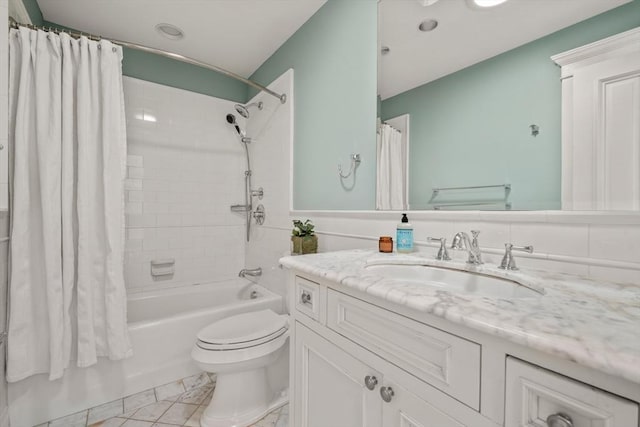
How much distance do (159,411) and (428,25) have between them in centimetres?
233

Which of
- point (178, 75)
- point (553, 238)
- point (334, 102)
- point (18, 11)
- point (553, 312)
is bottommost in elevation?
point (553, 312)

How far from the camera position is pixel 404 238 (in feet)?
3.81

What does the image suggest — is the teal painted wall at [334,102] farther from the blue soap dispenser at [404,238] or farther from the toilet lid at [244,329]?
the toilet lid at [244,329]

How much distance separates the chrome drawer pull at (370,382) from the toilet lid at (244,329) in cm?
84

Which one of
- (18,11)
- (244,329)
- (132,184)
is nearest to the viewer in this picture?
(18,11)

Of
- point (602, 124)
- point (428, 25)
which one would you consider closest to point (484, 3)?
point (428, 25)

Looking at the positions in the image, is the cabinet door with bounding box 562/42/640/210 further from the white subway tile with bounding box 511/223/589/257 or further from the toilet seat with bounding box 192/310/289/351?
the toilet seat with bounding box 192/310/289/351

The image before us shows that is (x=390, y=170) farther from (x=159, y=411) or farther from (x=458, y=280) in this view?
(x=159, y=411)

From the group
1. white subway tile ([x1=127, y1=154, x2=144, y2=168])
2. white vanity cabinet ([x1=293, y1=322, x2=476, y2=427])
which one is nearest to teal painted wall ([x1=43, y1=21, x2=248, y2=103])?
white subway tile ([x1=127, y1=154, x2=144, y2=168])

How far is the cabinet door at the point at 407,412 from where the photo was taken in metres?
0.56

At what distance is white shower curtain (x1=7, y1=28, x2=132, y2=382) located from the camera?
52.7 inches

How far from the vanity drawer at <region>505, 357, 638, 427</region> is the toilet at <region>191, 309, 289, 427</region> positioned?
1.18 m

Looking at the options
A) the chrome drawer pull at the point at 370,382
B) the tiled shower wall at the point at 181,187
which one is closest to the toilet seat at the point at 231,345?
the chrome drawer pull at the point at 370,382

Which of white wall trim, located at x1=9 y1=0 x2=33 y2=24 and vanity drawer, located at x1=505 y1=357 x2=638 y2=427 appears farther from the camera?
white wall trim, located at x1=9 y1=0 x2=33 y2=24
